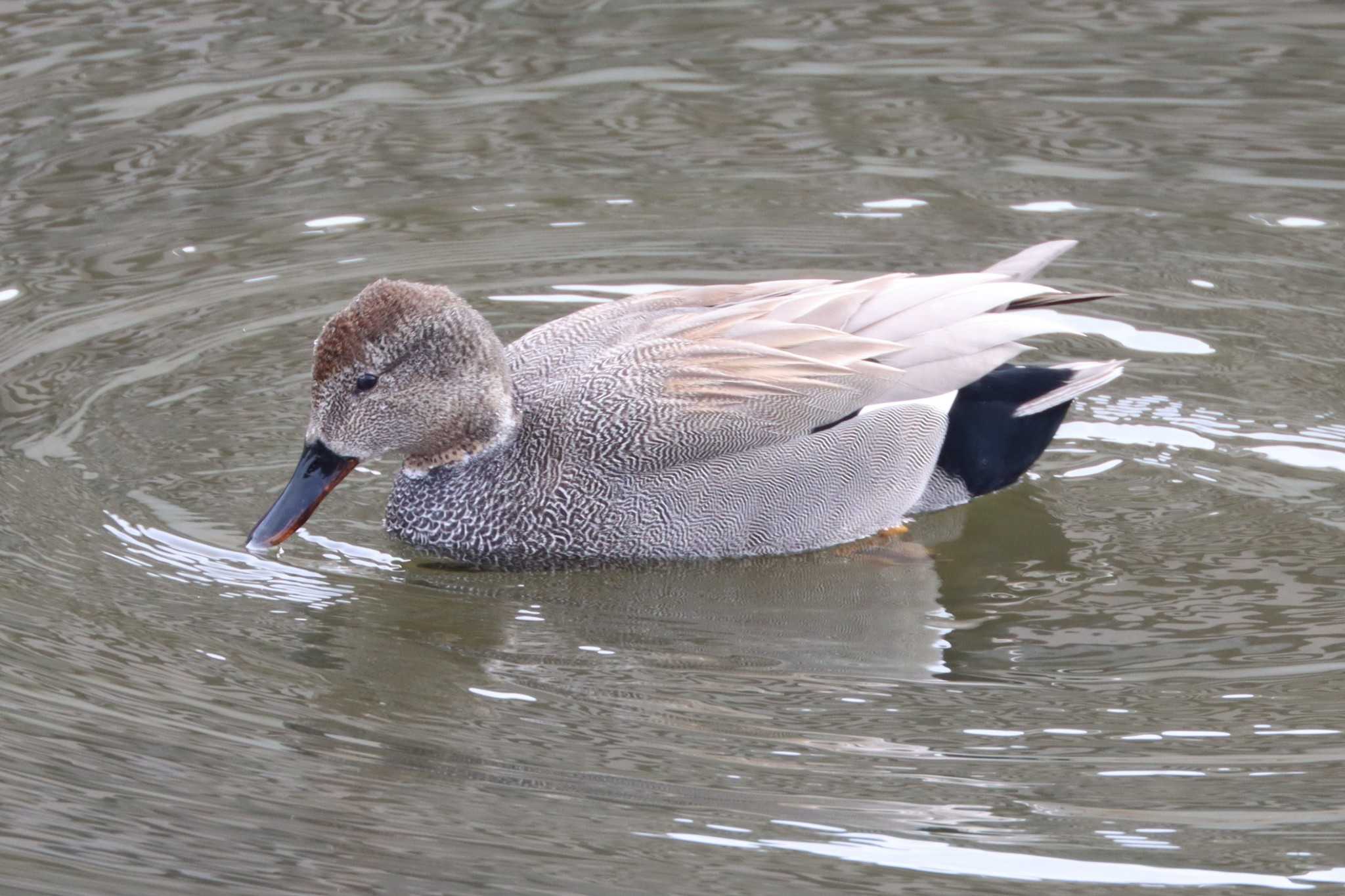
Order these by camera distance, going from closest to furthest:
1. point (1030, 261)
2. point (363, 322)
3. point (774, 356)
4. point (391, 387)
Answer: point (363, 322), point (391, 387), point (774, 356), point (1030, 261)

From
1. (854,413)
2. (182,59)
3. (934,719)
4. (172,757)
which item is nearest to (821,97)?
(182,59)

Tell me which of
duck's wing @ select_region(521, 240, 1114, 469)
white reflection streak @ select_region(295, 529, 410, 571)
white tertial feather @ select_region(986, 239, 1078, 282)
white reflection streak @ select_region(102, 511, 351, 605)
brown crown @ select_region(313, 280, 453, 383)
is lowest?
white reflection streak @ select_region(295, 529, 410, 571)

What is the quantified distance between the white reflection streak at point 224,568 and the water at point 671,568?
0.7 inches

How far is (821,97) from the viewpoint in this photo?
9.61m

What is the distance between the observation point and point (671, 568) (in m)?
6.03

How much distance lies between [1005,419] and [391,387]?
2004 millimetres

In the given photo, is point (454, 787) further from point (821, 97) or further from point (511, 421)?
point (821, 97)

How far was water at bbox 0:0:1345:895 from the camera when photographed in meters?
4.36

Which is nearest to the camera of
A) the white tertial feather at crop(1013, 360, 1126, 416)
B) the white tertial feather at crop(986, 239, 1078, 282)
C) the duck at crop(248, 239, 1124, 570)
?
the duck at crop(248, 239, 1124, 570)

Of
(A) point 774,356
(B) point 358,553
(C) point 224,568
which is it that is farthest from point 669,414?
(C) point 224,568

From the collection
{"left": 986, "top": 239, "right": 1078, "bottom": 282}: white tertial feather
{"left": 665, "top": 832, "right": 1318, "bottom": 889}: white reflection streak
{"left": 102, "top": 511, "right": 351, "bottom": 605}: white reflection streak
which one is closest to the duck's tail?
{"left": 986, "top": 239, "right": 1078, "bottom": 282}: white tertial feather

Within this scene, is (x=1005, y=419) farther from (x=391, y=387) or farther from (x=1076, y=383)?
(x=391, y=387)

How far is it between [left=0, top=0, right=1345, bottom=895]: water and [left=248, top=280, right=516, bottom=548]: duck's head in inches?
11.0

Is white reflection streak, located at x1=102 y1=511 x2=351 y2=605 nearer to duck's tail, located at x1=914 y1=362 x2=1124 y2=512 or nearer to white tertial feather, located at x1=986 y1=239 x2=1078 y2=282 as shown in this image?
duck's tail, located at x1=914 y1=362 x2=1124 y2=512
